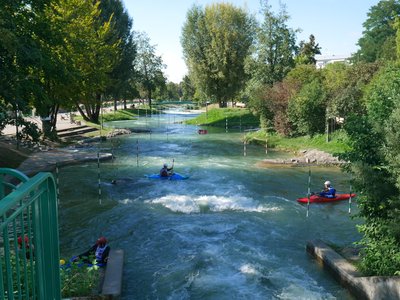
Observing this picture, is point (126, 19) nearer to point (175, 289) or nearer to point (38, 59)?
point (38, 59)

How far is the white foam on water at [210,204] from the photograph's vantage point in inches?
715

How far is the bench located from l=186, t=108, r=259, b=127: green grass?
4227cm

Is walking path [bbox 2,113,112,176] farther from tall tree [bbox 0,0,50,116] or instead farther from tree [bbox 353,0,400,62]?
tree [bbox 353,0,400,62]

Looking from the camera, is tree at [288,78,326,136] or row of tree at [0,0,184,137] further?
tree at [288,78,326,136]

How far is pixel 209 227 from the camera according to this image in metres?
15.8

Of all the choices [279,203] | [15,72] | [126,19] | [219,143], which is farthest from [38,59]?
[126,19]

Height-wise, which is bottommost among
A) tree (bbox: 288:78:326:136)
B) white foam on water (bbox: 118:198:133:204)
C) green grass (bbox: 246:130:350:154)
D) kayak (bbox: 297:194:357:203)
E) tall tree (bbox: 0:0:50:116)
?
kayak (bbox: 297:194:357:203)

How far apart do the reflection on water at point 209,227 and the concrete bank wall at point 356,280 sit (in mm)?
301

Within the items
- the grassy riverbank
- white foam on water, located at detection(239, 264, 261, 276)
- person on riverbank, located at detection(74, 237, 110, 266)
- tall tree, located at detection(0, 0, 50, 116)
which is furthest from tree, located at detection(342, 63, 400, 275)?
tall tree, located at detection(0, 0, 50, 116)

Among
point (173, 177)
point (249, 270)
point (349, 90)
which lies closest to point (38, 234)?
point (249, 270)

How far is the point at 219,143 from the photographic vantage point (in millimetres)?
39531

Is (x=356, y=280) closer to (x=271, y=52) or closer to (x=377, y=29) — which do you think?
(x=271, y=52)

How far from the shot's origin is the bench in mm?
9703

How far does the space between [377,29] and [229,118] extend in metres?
54.8
